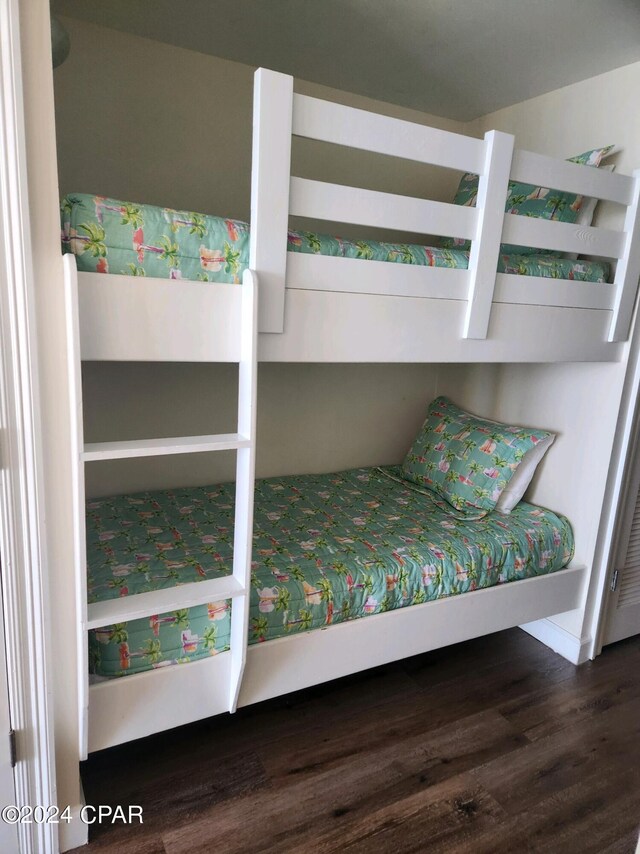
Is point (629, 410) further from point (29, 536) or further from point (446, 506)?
point (29, 536)

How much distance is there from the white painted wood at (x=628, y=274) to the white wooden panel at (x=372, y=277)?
2.33 ft

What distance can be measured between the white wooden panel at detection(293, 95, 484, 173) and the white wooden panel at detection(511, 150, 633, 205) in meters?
0.17

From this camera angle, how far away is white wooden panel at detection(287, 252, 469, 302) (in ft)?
4.81

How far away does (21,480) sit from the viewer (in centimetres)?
121

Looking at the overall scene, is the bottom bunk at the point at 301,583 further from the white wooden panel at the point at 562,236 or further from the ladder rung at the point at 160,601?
the white wooden panel at the point at 562,236

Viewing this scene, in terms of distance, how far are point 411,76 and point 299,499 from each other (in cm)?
178

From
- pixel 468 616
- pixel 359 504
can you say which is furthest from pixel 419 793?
pixel 359 504

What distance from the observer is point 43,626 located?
1274 millimetres

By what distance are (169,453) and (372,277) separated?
72 centimetres

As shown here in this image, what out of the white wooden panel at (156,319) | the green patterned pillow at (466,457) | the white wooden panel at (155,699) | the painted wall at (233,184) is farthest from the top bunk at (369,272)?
the white wooden panel at (155,699)

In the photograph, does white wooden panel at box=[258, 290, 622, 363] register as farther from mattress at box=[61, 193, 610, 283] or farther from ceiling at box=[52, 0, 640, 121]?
ceiling at box=[52, 0, 640, 121]

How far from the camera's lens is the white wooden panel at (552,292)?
1805 millimetres

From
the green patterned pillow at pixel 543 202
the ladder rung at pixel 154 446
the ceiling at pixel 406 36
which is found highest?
the ceiling at pixel 406 36

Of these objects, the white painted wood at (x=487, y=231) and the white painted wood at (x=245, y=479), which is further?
the white painted wood at (x=487, y=231)
